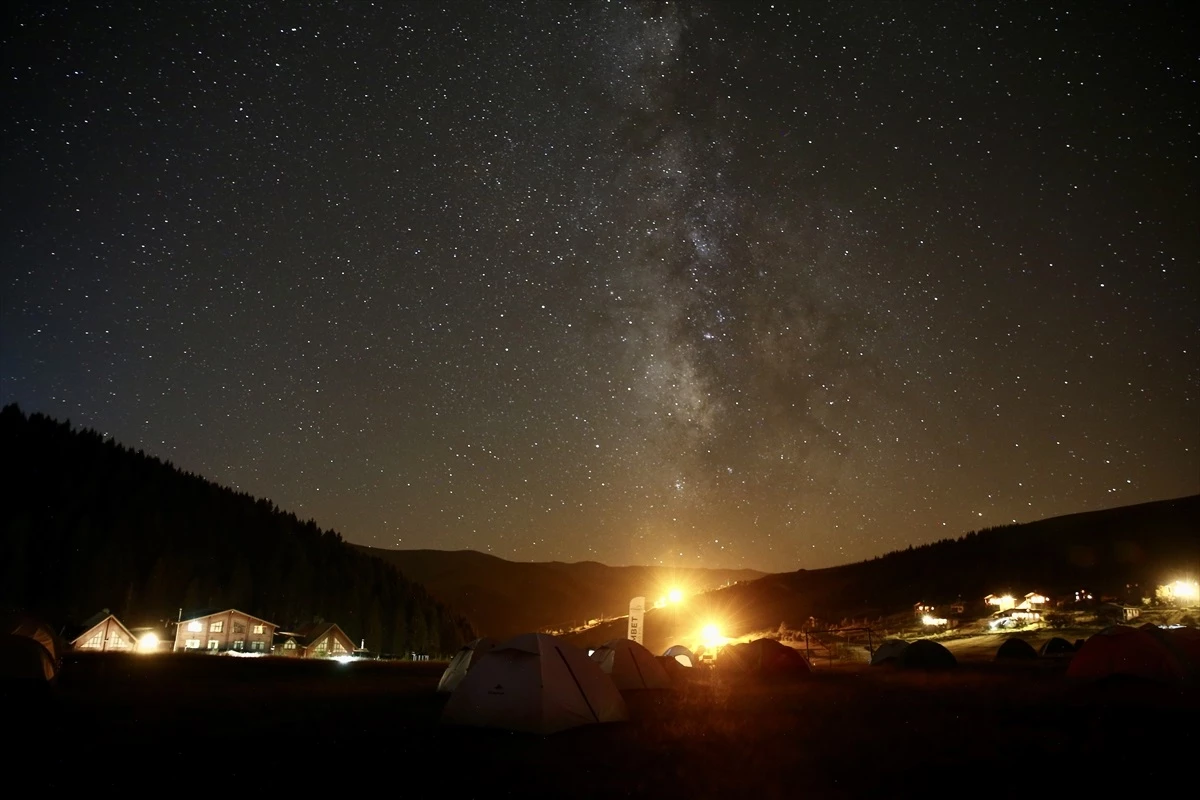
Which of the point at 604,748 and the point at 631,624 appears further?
the point at 631,624

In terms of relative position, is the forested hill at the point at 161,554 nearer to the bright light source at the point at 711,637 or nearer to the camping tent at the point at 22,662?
the bright light source at the point at 711,637

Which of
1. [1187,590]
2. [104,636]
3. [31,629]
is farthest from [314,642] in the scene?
[1187,590]

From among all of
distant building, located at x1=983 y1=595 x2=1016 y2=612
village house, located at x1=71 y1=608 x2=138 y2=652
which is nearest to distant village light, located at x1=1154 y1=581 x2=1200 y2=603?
distant building, located at x1=983 y1=595 x2=1016 y2=612

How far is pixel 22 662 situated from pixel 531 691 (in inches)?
475

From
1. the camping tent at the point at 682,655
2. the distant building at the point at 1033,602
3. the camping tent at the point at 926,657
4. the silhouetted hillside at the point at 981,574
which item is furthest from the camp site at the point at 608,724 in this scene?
the silhouetted hillside at the point at 981,574

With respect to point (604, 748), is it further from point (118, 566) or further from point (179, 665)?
point (118, 566)

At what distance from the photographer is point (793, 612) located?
9775cm

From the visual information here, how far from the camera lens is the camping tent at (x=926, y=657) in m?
32.0

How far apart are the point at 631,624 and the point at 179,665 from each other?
28.4 metres

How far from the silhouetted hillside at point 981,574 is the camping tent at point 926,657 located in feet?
118

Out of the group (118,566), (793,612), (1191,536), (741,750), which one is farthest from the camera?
(793,612)

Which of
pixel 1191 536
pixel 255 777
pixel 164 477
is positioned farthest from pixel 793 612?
pixel 255 777

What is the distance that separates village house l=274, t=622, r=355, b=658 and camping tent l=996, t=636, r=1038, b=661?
63.3 meters

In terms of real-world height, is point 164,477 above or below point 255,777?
above
